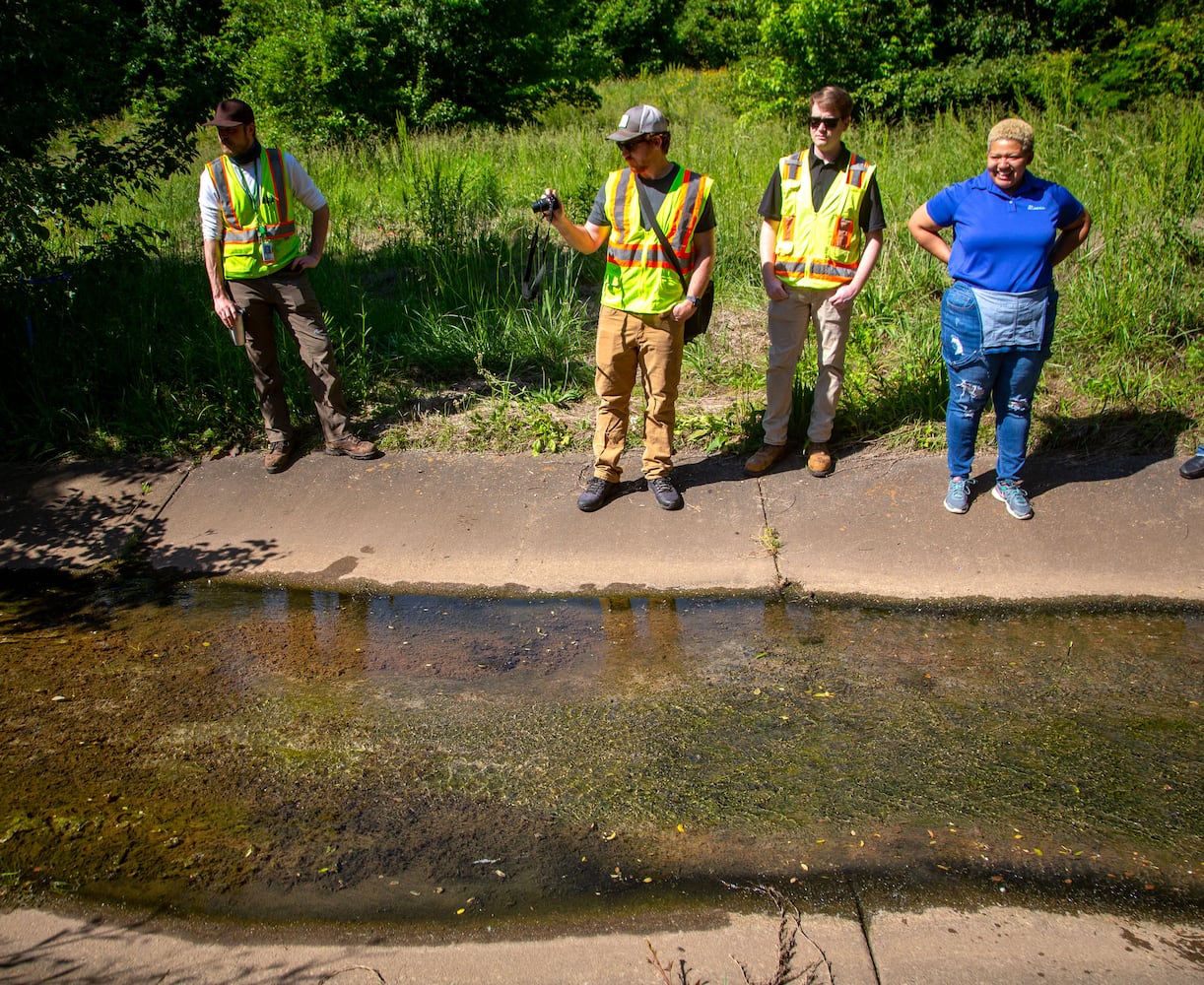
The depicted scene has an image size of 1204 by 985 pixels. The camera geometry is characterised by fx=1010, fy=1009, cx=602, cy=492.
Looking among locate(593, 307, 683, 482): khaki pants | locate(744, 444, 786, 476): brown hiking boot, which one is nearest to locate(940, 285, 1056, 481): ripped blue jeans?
locate(744, 444, 786, 476): brown hiking boot

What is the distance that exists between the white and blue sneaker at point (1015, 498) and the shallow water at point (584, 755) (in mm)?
609

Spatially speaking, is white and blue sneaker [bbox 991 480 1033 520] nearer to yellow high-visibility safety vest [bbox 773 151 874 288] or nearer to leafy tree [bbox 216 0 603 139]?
yellow high-visibility safety vest [bbox 773 151 874 288]

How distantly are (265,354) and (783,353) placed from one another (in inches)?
112

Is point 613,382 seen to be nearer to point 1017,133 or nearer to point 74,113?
point 1017,133

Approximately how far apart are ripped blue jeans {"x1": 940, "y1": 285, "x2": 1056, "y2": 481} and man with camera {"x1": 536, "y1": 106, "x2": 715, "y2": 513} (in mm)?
1178

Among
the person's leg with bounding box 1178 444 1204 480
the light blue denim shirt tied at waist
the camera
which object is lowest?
the person's leg with bounding box 1178 444 1204 480

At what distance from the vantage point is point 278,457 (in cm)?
583

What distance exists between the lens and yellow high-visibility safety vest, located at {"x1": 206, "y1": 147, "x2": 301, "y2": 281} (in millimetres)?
5219

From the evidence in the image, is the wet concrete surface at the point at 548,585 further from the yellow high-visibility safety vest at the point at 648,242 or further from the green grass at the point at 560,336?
the yellow high-visibility safety vest at the point at 648,242

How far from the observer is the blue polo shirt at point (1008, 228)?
14.4 feet

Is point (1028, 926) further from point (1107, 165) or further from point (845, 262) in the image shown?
point (1107, 165)

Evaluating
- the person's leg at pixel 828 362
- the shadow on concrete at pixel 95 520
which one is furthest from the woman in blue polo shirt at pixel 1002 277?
the shadow on concrete at pixel 95 520

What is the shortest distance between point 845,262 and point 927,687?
207cm

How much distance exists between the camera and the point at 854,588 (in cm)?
467
